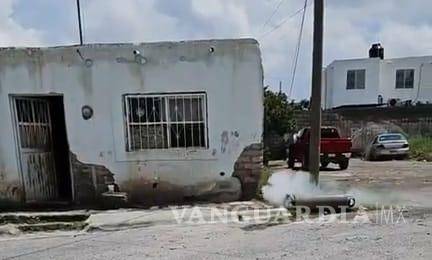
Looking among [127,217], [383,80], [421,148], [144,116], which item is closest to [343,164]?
[421,148]

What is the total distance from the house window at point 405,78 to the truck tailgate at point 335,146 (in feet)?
69.0

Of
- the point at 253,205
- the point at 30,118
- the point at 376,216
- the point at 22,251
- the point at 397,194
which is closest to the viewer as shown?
the point at 22,251

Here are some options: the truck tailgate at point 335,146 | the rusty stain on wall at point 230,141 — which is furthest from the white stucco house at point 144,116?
the truck tailgate at point 335,146

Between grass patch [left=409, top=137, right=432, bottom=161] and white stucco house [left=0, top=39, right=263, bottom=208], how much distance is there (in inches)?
627

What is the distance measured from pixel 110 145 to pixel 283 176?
4.44 m

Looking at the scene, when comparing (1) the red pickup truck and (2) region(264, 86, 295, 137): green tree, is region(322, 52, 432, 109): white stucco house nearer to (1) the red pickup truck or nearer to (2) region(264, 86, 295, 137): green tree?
(2) region(264, 86, 295, 137): green tree

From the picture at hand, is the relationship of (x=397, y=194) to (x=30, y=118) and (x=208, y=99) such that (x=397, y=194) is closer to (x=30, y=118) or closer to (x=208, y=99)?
(x=208, y=99)

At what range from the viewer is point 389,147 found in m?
24.1

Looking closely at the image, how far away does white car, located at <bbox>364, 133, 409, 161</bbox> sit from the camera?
23906 mm

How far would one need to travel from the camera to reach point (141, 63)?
9.88 meters

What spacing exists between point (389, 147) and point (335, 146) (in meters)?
6.61

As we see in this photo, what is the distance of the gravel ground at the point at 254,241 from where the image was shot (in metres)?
6.32

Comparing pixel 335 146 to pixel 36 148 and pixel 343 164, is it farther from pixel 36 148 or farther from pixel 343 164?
pixel 36 148

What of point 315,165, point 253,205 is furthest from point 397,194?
point 253,205
